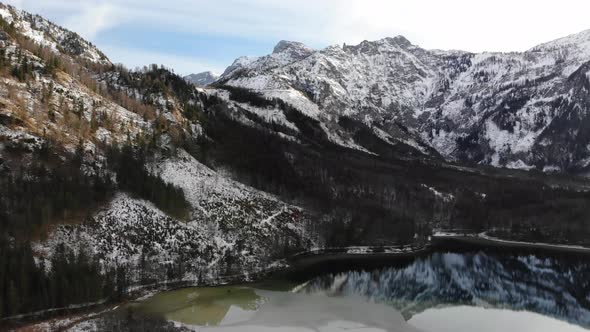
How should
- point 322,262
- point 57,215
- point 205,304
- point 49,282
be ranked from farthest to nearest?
point 322,262
point 57,215
point 205,304
point 49,282

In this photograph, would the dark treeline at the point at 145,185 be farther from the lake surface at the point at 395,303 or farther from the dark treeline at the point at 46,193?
the lake surface at the point at 395,303

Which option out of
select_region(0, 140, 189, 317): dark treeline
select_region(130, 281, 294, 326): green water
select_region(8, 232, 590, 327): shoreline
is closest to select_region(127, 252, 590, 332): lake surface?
select_region(130, 281, 294, 326): green water

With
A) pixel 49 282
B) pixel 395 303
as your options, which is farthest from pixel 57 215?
pixel 395 303

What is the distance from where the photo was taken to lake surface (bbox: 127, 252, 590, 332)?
277 ft

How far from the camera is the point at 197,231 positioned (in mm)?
131000

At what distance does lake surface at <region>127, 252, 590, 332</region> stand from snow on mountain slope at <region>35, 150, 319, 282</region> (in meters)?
14.9

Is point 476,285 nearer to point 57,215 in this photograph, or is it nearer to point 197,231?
point 197,231

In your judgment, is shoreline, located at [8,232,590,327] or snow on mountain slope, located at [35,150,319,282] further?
snow on mountain slope, located at [35,150,319,282]

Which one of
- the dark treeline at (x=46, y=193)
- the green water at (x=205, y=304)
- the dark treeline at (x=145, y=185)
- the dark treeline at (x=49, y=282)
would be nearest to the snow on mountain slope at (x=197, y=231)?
the dark treeline at (x=145, y=185)

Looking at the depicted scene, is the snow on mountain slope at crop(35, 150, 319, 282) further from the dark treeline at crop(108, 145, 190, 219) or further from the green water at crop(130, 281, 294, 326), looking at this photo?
the green water at crop(130, 281, 294, 326)

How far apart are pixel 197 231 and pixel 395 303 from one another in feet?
192

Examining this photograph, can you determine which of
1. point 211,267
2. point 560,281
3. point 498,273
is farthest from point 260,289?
point 560,281

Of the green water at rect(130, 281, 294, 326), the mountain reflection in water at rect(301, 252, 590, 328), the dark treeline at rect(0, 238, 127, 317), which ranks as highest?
the dark treeline at rect(0, 238, 127, 317)

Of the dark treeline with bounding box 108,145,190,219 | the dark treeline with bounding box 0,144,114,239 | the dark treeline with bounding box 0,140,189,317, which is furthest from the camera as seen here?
the dark treeline with bounding box 108,145,190,219
